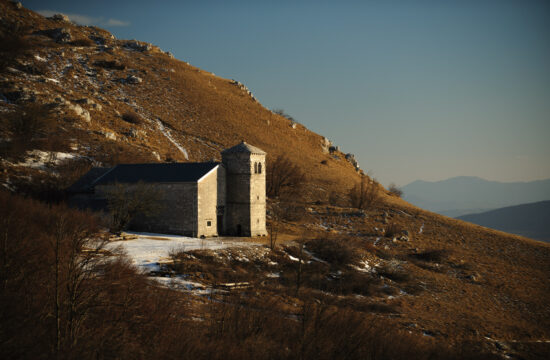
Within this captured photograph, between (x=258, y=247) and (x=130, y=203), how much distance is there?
10798 millimetres

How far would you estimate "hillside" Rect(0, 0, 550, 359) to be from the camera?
14.1m

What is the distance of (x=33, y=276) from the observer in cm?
1298

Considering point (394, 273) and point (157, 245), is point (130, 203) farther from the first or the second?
point (394, 273)

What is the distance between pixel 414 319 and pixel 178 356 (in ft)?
56.5

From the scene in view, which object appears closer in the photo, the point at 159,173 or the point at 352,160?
the point at 159,173

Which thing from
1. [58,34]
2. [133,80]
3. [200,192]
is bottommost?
[200,192]

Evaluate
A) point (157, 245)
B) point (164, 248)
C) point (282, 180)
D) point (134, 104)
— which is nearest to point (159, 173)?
point (157, 245)

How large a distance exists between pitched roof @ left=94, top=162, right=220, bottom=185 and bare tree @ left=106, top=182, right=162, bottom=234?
3.85 ft

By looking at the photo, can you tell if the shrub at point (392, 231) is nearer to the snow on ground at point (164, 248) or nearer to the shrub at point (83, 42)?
the snow on ground at point (164, 248)

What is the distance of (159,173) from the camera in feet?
125

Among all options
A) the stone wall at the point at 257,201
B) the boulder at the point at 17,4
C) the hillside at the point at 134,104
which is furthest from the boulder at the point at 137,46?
the stone wall at the point at 257,201

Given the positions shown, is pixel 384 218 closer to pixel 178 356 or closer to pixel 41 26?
pixel 178 356

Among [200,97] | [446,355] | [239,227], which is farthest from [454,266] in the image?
[200,97]

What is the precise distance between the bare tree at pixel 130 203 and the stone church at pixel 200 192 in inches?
20.6
